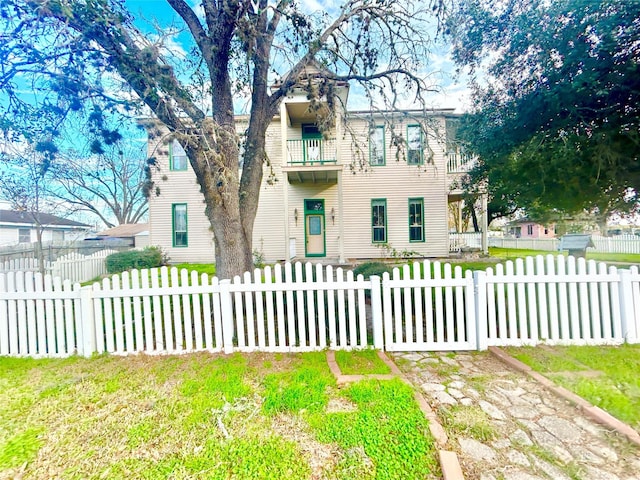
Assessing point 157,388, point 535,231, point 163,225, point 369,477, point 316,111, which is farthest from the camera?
point 535,231

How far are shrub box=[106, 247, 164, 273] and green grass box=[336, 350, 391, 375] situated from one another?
1033 cm

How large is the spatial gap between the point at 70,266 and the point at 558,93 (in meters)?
13.0

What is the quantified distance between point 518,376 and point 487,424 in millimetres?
1021

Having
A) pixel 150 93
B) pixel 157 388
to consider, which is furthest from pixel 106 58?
pixel 157 388

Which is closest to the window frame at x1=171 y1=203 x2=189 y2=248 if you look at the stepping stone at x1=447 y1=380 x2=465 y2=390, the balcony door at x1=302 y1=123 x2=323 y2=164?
the balcony door at x1=302 y1=123 x2=323 y2=164

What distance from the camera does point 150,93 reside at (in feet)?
12.4

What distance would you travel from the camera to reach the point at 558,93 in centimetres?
481

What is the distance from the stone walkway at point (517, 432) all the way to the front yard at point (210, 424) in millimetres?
301

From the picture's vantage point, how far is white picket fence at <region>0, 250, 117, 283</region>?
7.60 meters

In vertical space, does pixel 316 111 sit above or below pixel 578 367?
above

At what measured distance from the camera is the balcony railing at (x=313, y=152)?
10.8 m

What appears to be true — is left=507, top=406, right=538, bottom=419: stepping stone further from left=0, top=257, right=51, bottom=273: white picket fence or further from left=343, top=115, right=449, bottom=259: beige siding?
left=0, top=257, right=51, bottom=273: white picket fence

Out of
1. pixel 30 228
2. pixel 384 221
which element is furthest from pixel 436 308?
pixel 30 228

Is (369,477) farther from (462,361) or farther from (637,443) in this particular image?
(462,361)
